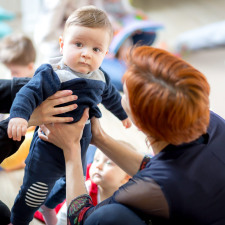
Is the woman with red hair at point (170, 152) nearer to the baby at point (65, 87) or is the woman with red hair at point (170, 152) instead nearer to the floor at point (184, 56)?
the baby at point (65, 87)

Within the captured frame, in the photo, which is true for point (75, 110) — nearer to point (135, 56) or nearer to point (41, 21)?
point (135, 56)

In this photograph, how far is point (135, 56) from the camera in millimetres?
1155

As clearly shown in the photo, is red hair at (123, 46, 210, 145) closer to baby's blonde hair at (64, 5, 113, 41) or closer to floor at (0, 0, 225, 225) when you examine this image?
baby's blonde hair at (64, 5, 113, 41)

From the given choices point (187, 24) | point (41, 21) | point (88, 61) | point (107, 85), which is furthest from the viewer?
point (187, 24)

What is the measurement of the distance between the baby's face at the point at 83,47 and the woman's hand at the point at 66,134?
0.59 feet

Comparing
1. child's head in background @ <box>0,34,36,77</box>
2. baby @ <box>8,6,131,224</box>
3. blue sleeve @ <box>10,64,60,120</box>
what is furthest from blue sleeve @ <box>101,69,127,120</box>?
child's head in background @ <box>0,34,36,77</box>

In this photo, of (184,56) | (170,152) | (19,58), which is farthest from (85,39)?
(184,56)

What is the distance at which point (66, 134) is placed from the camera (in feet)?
4.47

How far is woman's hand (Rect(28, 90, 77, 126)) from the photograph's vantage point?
131 centimetres

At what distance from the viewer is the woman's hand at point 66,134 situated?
135 cm

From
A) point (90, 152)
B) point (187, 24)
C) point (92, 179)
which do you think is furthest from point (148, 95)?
point (187, 24)

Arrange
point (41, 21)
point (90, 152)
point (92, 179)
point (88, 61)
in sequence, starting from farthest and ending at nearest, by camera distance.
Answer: point (41, 21) < point (90, 152) < point (92, 179) < point (88, 61)

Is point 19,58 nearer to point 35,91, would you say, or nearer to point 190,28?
point 35,91

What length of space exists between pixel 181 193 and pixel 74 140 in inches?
19.1
